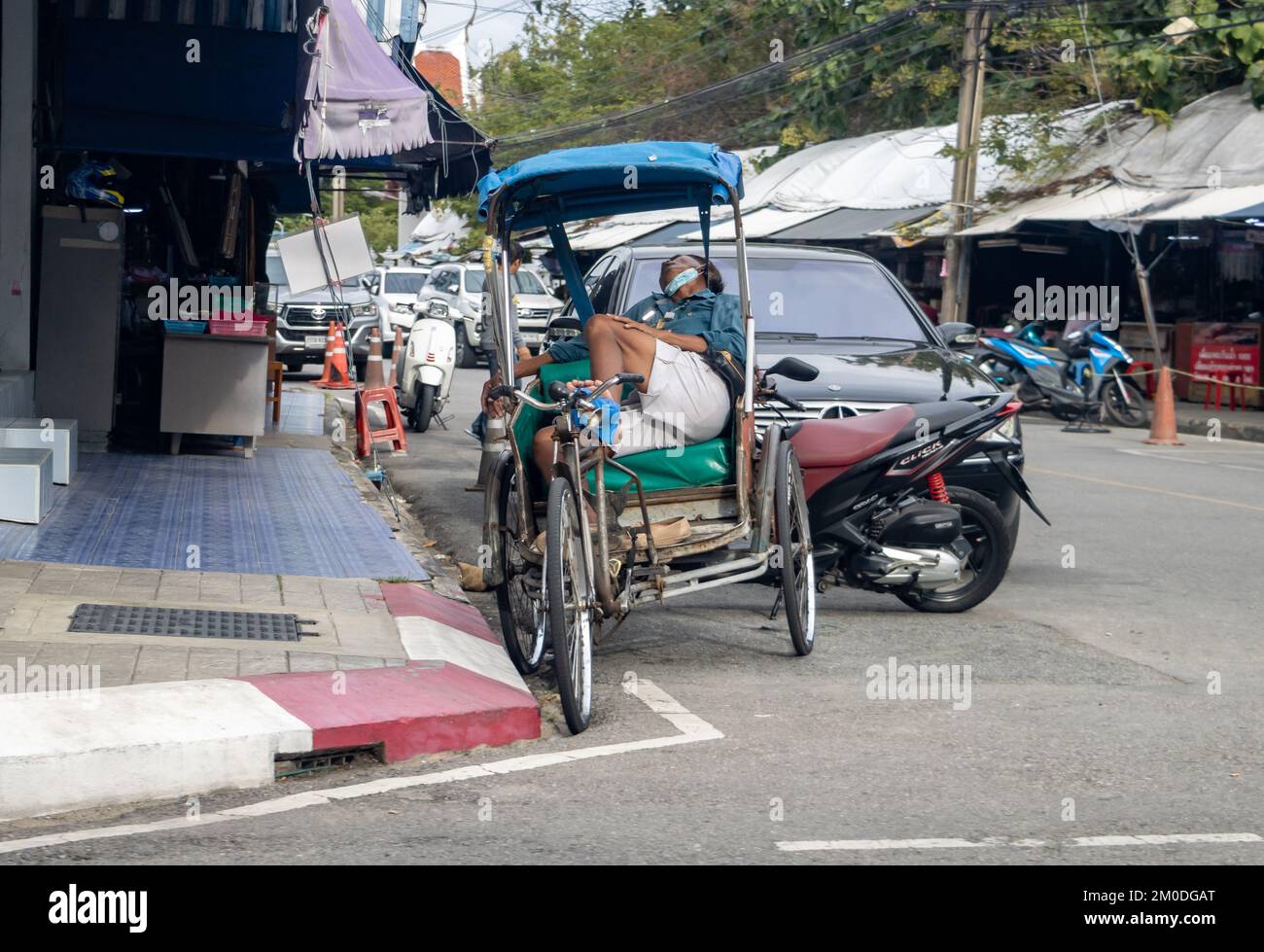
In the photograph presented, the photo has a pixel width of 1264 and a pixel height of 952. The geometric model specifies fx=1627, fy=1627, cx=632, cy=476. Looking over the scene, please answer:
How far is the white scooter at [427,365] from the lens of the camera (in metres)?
17.7

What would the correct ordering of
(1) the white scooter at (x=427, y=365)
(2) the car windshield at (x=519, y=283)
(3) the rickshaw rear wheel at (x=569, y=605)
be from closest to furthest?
(3) the rickshaw rear wheel at (x=569, y=605) → (1) the white scooter at (x=427, y=365) → (2) the car windshield at (x=519, y=283)

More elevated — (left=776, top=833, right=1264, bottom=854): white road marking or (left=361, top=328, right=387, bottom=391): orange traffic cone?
(left=361, top=328, right=387, bottom=391): orange traffic cone

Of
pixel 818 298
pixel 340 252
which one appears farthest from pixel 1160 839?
pixel 340 252

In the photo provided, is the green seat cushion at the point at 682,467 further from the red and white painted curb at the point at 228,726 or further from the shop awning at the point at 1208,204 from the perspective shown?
the shop awning at the point at 1208,204

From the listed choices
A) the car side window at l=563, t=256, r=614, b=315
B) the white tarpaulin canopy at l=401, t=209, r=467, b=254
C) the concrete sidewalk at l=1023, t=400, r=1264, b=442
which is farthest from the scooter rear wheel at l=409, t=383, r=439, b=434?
the white tarpaulin canopy at l=401, t=209, r=467, b=254

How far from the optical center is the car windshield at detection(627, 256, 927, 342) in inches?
400

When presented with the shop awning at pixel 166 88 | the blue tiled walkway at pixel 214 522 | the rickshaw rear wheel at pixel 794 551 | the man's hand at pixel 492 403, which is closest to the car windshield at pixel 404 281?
the blue tiled walkway at pixel 214 522

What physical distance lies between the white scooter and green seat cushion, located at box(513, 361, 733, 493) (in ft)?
34.6

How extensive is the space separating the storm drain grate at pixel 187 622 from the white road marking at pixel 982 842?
3.00 m

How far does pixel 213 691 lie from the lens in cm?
584

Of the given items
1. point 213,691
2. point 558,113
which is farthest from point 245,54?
point 558,113

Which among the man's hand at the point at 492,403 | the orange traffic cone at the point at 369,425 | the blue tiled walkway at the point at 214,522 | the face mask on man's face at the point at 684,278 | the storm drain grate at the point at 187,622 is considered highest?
the face mask on man's face at the point at 684,278

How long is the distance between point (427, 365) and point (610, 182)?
33.5 ft

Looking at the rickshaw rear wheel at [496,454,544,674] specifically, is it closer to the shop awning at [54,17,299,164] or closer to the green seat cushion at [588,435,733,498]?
the green seat cushion at [588,435,733,498]
